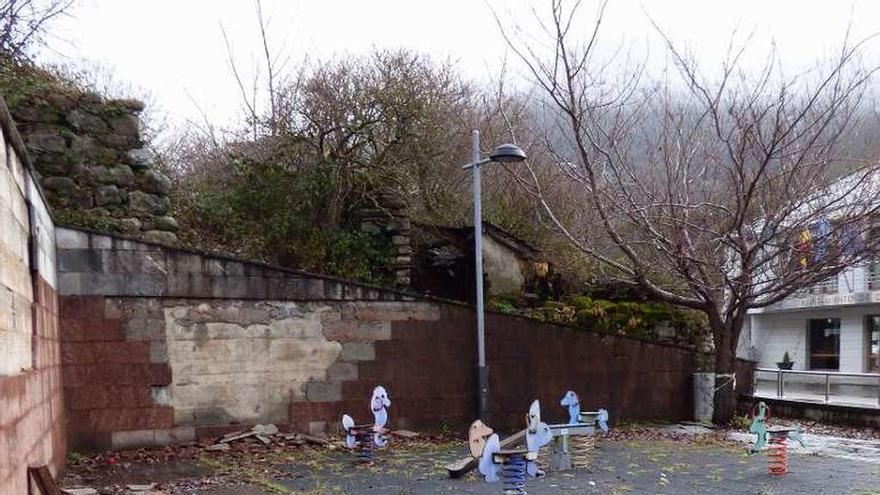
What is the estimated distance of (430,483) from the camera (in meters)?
7.75

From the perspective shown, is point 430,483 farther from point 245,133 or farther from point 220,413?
point 245,133

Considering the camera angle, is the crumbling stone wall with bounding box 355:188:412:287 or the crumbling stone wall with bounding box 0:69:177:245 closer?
the crumbling stone wall with bounding box 0:69:177:245

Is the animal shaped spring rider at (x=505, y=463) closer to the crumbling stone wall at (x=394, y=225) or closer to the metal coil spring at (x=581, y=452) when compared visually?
the metal coil spring at (x=581, y=452)

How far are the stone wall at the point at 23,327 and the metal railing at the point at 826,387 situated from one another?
39.7 ft

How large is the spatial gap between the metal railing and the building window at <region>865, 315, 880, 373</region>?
1761cm

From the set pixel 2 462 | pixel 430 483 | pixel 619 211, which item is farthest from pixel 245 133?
pixel 2 462

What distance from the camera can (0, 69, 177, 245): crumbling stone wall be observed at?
9844 millimetres

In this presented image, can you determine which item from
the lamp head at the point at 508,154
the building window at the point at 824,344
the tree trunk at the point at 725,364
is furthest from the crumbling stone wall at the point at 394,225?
the building window at the point at 824,344

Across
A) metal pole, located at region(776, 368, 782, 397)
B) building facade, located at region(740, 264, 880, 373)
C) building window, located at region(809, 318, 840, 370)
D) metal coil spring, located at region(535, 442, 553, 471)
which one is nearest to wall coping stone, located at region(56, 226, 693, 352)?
metal coil spring, located at region(535, 442, 553, 471)

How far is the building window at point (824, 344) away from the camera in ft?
108

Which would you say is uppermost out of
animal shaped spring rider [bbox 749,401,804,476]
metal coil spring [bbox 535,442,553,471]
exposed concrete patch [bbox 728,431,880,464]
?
animal shaped spring rider [bbox 749,401,804,476]

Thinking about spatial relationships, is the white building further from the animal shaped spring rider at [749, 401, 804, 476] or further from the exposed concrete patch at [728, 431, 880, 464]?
the animal shaped spring rider at [749, 401, 804, 476]

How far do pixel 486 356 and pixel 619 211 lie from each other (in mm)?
3032

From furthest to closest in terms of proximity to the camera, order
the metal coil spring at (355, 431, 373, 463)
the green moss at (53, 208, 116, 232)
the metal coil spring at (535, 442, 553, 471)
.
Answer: the green moss at (53, 208, 116, 232) → the metal coil spring at (355, 431, 373, 463) → the metal coil spring at (535, 442, 553, 471)
